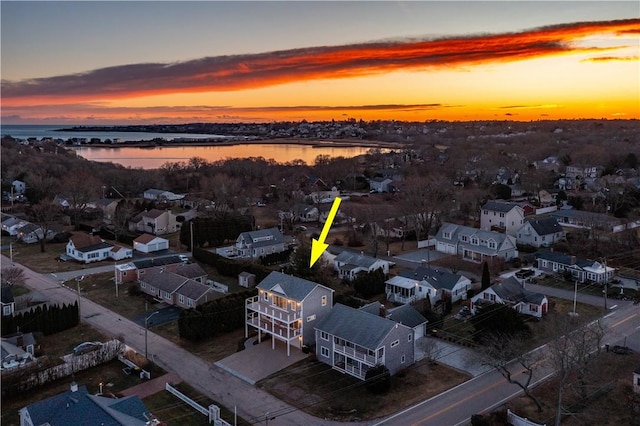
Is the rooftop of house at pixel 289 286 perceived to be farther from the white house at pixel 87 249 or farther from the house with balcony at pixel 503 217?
the house with balcony at pixel 503 217

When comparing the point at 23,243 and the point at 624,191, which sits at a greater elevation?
the point at 624,191

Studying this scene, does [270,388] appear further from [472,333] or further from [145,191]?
[145,191]

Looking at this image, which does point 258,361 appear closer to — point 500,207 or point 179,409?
point 179,409

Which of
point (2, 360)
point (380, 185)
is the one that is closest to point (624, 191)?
point (380, 185)

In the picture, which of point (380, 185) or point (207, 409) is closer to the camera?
point (207, 409)

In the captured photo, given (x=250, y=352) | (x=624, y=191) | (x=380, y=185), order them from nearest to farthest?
(x=250, y=352) < (x=624, y=191) < (x=380, y=185)

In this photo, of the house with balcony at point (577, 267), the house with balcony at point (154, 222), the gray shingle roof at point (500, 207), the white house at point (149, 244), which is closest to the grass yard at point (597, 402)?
the house with balcony at point (577, 267)

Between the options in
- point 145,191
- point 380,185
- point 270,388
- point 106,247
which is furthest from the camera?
point 380,185
